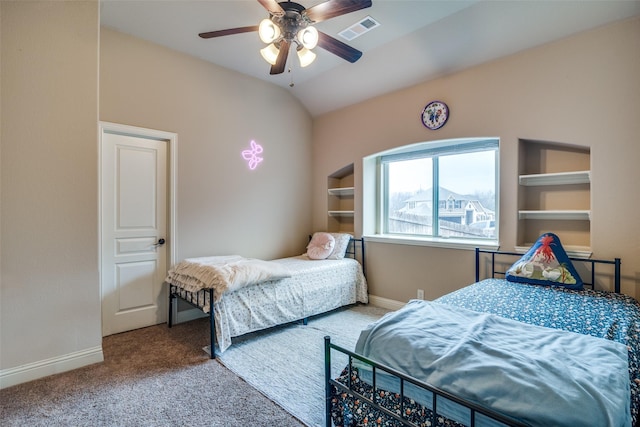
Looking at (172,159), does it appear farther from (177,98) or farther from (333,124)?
(333,124)

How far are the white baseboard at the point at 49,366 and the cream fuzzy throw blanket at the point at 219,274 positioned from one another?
86 cm

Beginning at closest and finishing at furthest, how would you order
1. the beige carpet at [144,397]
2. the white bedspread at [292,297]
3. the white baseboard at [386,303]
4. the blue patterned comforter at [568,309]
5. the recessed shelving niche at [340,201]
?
the blue patterned comforter at [568,309]
the beige carpet at [144,397]
the white bedspread at [292,297]
the white baseboard at [386,303]
the recessed shelving niche at [340,201]

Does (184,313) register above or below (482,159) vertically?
below

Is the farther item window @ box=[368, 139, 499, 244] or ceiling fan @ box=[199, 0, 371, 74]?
window @ box=[368, 139, 499, 244]

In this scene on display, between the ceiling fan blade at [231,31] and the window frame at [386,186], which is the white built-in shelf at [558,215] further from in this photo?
the ceiling fan blade at [231,31]

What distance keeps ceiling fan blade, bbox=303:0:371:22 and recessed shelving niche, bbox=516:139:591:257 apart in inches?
81.8

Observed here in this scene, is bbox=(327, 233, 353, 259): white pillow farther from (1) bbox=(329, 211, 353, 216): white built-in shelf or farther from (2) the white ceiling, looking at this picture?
(2) the white ceiling

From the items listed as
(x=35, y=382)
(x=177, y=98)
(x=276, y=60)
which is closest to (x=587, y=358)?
(x=276, y=60)

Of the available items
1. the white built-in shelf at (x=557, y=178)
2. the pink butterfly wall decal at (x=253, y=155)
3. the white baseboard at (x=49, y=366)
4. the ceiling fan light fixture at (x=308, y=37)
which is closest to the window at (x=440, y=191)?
the white built-in shelf at (x=557, y=178)

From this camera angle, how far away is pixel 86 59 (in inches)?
99.4

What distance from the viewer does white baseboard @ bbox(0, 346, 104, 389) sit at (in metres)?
2.24

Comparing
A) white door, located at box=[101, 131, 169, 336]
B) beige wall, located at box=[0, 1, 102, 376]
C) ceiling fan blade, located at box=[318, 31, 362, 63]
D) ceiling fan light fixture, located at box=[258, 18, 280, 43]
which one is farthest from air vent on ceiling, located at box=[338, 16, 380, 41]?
white door, located at box=[101, 131, 169, 336]

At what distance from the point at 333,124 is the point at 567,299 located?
343cm

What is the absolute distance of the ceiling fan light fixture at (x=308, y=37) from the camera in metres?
2.15
